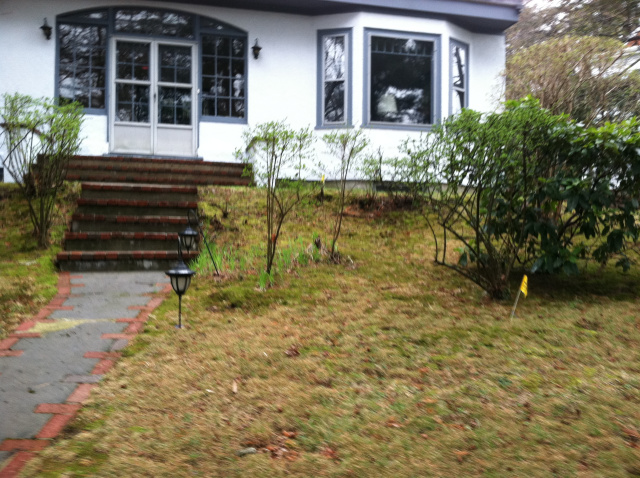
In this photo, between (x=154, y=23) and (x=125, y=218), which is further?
(x=154, y=23)

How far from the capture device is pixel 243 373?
3.58 m

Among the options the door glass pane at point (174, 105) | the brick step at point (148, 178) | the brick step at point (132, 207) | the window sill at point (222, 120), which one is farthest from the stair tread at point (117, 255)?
the door glass pane at point (174, 105)

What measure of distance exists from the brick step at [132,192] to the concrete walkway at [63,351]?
185 cm

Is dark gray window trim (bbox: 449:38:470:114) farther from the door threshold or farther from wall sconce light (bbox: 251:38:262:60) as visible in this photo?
the door threshold

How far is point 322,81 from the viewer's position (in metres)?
10.9

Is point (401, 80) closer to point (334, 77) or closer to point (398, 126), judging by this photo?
point (398, 126)

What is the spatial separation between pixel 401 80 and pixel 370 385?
8.57m

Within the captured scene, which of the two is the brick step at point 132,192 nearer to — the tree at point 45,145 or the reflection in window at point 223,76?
the tree at point 45,145

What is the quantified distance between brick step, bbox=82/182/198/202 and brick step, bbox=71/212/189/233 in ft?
2.05

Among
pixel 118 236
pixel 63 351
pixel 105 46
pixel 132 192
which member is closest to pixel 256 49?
pixel 105 46

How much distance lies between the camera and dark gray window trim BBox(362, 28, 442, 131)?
1052 centimetres

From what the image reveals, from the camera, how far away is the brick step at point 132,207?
24.6 ft

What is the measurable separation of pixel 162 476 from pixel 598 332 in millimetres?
3531

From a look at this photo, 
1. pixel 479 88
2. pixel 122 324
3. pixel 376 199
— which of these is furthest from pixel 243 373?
pixel 479 88
